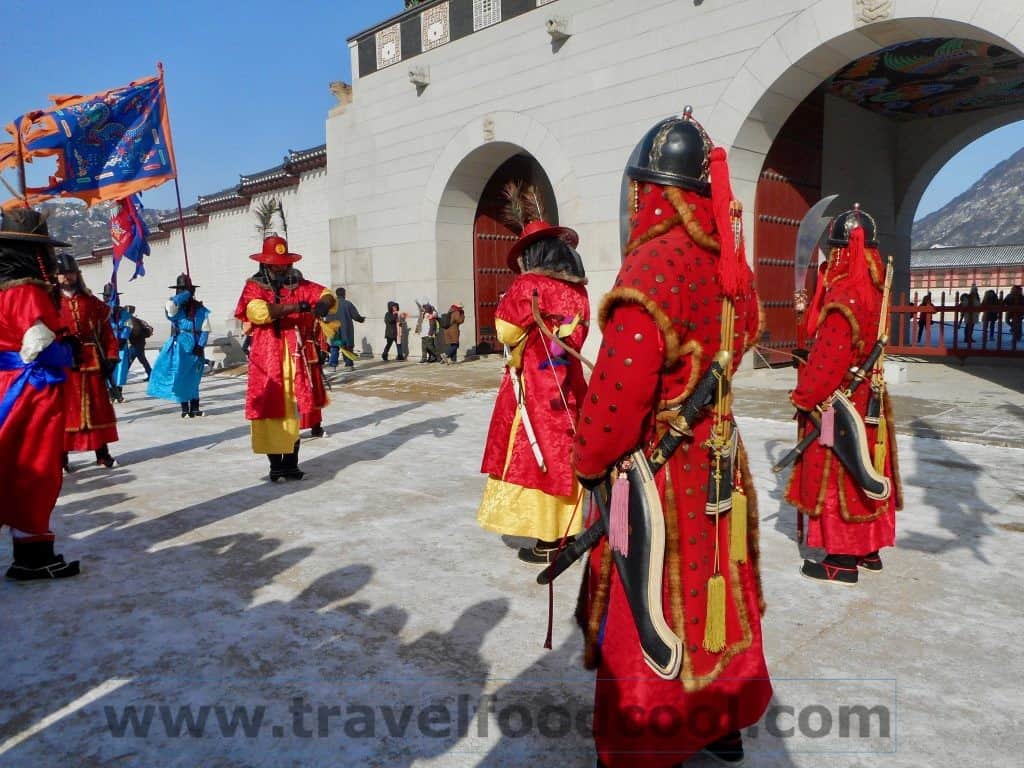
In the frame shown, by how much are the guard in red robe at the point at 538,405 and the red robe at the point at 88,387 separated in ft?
11.7

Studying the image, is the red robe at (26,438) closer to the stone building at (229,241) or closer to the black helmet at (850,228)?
the black helmet at (850,228)

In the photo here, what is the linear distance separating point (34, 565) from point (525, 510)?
2.33 m

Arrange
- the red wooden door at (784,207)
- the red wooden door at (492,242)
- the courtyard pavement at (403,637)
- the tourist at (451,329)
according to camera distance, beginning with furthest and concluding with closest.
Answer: the red wooden door at (492,242) → the tourist at (451,329) → the red wooden door at (784,207) → the courtyard pavement at (403,637)

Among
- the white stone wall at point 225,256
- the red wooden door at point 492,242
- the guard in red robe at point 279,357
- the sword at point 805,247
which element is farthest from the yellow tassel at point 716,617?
the white stone wall at point 225,256

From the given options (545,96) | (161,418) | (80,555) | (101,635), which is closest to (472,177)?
(545,96)

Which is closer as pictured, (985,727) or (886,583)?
(985,727)

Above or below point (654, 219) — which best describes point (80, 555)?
below

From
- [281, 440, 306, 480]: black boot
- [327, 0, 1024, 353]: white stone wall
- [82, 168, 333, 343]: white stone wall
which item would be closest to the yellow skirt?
[281, 440, 306, 480]: black boot

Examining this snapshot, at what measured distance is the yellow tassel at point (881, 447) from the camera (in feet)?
10.0

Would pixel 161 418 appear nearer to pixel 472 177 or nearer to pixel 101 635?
pixel 101 635

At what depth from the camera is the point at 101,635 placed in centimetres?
267

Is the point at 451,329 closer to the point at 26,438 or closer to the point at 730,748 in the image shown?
the point at 26,438

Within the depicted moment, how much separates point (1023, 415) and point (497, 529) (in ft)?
19.3

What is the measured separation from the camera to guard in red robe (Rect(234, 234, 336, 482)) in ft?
15.8
